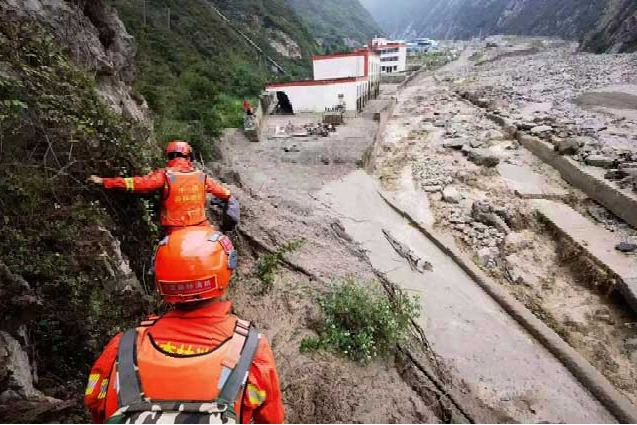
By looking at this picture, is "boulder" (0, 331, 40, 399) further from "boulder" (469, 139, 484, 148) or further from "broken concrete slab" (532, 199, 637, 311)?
"boulder" (469, 139, 484, 148)

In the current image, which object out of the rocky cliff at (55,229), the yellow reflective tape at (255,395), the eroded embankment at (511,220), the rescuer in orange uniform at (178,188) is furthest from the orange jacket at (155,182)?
the eroded embankment at (511,220)

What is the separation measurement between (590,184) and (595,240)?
3.49m

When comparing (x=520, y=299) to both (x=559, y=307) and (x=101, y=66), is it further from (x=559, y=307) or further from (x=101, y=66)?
(x=101, y=66)

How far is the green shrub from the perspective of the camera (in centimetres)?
574

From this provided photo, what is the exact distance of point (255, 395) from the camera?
5.93 ft

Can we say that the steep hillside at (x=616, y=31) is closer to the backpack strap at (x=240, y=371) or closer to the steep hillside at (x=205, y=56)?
the steep hillside at (x=205, y=56)

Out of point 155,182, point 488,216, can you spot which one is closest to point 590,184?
point 488,216

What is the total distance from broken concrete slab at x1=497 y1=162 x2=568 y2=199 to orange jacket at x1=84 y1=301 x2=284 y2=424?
13067 mm

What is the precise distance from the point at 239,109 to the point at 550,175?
1343 cm

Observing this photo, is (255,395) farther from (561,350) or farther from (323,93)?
(323,93)

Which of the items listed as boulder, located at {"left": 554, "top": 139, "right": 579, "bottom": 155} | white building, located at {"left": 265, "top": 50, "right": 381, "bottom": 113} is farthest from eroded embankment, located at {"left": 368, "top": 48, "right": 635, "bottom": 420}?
white building, located at {"left": 265, "top": 50, "right": 381, "bottom": 113}

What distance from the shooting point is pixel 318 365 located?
4438 millimetres

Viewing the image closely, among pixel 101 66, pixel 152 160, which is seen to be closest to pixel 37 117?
pixel 152 160

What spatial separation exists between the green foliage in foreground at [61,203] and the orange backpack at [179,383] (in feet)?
5.58
